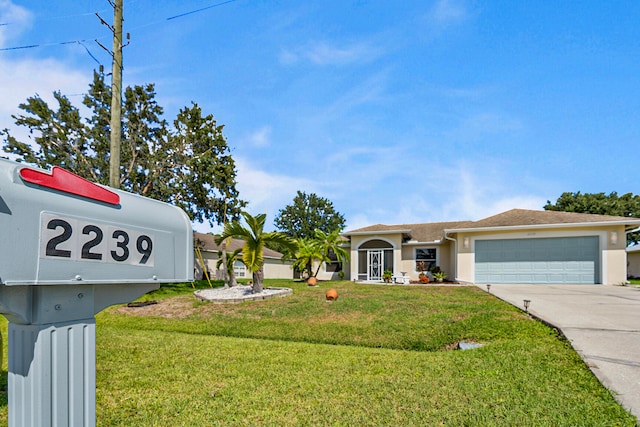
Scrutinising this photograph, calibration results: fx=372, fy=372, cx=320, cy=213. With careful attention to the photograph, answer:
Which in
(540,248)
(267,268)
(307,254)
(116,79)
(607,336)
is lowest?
(267,268)

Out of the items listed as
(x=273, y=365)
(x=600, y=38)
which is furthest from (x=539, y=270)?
(x=273, y=365)

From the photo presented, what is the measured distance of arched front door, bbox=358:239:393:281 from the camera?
23.7 meters

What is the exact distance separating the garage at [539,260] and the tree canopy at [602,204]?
25.5 m

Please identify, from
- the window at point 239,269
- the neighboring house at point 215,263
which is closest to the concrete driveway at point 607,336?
the neighboring house at point 215,263

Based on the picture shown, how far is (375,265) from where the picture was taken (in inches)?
940

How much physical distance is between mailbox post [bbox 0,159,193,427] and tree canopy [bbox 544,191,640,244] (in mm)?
46510

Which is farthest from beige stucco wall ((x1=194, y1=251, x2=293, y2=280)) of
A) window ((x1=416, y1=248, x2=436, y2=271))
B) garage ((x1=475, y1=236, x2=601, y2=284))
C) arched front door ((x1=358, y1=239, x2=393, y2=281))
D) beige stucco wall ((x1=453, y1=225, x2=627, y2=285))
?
garage ((x1=475, y1=236, x2=601, y2=284))

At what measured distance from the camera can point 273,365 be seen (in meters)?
5.06

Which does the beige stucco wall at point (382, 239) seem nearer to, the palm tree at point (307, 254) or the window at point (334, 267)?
the window at point (334, 267)

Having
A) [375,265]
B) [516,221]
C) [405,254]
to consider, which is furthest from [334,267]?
[516,221]

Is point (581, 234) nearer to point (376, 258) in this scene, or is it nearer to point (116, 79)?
point (376, 258)

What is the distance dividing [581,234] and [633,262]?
20.5 meters

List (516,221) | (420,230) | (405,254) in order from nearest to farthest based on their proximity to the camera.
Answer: (516,221)
(405,254)
(420,230)

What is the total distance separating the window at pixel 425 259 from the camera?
23547mm
